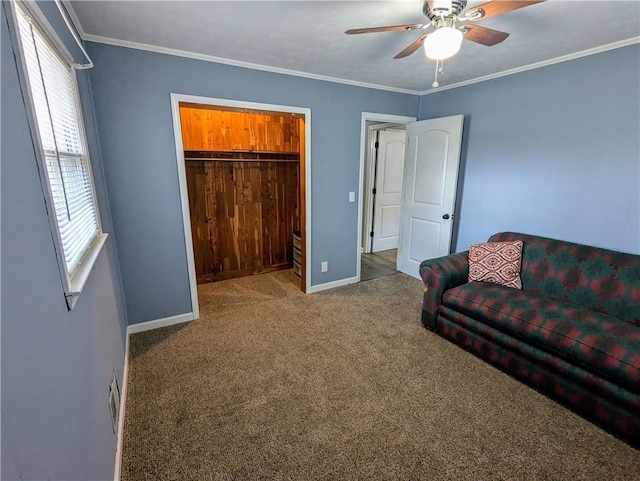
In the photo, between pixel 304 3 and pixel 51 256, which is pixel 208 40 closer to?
pixel 304 3

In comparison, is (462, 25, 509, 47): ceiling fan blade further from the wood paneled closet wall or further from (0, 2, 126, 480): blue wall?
the wood paneled closet wall

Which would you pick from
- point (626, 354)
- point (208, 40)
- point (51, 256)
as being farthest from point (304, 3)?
point (626, 354)

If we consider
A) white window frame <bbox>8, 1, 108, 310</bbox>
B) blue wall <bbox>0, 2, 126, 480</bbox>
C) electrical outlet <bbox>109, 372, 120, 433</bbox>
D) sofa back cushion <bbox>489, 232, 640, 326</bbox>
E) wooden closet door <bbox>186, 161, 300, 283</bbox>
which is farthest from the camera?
wooden closet door <bbox>186, 161, 300, 283</bbox>

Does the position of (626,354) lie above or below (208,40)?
below

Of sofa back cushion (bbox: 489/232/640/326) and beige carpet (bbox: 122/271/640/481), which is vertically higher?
sofa back cushion (bbox: 489/232/640/326)

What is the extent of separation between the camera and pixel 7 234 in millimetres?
704

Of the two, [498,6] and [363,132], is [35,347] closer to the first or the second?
[498,6]

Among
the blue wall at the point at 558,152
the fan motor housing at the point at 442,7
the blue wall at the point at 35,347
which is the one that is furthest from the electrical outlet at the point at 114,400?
the blue wall at the point at 558,152

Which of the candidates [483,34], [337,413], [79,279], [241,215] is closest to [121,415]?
[79,279]

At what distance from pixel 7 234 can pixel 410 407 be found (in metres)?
2.05

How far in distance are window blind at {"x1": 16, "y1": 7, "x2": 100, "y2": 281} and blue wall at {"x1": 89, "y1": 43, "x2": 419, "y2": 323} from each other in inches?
21.4

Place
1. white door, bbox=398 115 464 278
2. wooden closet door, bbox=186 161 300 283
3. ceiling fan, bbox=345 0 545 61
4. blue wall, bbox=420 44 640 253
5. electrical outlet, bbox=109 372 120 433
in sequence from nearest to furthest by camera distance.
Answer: ceiling fan, bbox=345 0 545 61 < electrical outlet, bbox=109 372 120 433 < blue wall, bbox=420 44 640 253 < white door, bbox=398 115 464 278 < wooden closet door, bbox=186 161 300 283

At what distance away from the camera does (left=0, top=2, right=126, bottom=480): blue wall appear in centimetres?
64

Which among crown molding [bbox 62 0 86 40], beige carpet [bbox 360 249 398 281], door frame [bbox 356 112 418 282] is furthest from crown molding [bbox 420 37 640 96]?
crown molding [bbox 62 0 86 40]
